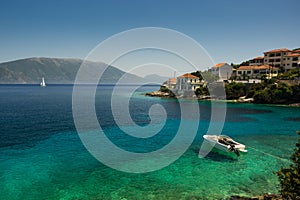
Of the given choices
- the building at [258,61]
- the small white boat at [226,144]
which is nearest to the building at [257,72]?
the building at [258,61]

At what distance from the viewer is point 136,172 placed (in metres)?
17.8

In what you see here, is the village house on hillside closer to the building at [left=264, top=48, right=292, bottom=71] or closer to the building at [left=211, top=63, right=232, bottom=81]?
the building at [left=264, top=48, right=292, bottom=71]

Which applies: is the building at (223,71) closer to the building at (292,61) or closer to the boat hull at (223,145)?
the building at (292,61)

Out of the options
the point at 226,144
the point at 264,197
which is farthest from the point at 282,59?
the point at 264,197

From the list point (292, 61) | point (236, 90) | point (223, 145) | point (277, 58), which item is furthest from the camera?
point (277, 58)

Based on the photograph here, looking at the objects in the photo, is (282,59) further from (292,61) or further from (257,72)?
(257,72)

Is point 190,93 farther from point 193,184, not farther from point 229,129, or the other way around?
point 193,184

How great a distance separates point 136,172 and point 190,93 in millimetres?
72586

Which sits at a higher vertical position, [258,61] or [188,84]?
[258,61]

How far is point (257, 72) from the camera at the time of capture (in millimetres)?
78000

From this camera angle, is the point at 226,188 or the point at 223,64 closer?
the point at 226,188

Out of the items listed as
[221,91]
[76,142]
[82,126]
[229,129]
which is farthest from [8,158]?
[221,91]

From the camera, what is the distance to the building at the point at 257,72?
74938mm

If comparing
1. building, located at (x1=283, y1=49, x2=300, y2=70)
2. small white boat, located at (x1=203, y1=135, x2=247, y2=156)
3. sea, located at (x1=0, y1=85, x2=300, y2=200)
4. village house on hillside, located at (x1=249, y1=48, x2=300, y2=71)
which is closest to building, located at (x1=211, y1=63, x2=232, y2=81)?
village house on hillside, located at (x1=249, y1=48, x2=300, y2=71)
